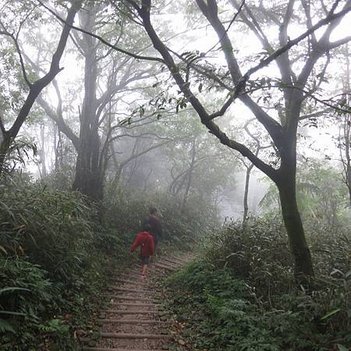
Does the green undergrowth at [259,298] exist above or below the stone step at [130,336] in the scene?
above

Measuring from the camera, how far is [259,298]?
5.30m

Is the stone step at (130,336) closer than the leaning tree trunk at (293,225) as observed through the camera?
Yes

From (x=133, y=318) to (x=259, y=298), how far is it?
2.07 meters

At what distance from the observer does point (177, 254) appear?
11922mm

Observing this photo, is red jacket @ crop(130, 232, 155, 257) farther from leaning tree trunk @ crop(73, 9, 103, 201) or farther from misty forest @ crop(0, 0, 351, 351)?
leaning tree trunk @ crop(73, 9, 103, 201)

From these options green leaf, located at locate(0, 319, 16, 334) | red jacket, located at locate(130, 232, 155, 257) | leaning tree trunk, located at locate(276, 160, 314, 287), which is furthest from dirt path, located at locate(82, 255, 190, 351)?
leaning tree trunk, located at locate(276, 160, 314, 287)

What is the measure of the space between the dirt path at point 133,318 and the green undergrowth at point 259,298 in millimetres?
341

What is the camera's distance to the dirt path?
4.61 metres

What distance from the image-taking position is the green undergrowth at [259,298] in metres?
4.19

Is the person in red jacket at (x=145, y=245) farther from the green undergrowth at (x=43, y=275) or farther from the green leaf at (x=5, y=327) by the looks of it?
the green leaf at (x=5, y=327)

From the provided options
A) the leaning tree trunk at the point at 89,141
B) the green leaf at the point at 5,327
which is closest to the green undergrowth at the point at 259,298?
the green leaf at the point at 5,327

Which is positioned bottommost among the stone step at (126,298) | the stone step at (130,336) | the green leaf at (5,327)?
the stone step at (130,336)

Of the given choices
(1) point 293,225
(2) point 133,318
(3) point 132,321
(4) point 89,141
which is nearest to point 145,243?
(2) point 133,318

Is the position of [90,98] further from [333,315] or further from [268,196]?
[333,315]
